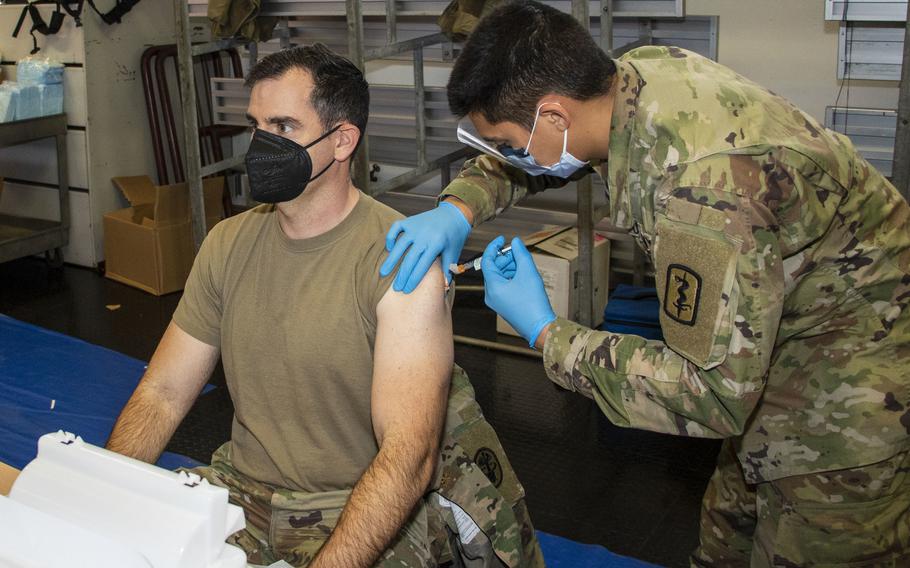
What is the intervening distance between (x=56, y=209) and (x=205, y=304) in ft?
12.2

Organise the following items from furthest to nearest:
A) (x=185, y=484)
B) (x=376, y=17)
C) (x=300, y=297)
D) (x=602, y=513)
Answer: (x=376, y=17), (x=602, y=513), (x=300, y=297), (x=185, y=484)

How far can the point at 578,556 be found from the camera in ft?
8.86

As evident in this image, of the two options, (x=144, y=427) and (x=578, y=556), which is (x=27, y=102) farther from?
(x=578, y=556)

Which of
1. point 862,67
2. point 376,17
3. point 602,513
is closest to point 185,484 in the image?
point 602,513

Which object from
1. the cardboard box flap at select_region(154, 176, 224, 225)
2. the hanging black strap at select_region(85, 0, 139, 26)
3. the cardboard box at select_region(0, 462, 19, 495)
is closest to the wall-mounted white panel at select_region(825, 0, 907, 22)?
the cardboard box flap at select_region(154, 176, 224, 225)

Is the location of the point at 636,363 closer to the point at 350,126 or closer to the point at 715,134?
the point at 715,134

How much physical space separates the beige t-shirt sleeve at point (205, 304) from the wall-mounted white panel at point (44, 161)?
3.42m

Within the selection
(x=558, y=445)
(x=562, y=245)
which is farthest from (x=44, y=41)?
(x=558, y=445)

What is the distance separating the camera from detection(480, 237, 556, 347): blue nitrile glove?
1.82 meters

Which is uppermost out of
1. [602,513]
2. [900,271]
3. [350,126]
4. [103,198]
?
[350,126]

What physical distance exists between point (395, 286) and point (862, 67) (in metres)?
2.81

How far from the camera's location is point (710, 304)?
4.98 feet

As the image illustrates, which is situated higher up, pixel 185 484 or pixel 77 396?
pixel 185 484

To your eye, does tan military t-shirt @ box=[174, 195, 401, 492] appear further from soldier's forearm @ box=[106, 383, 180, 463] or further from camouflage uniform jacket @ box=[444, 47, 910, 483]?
camouflage uniform jacket @ box=[444, 47, 910, 483]
